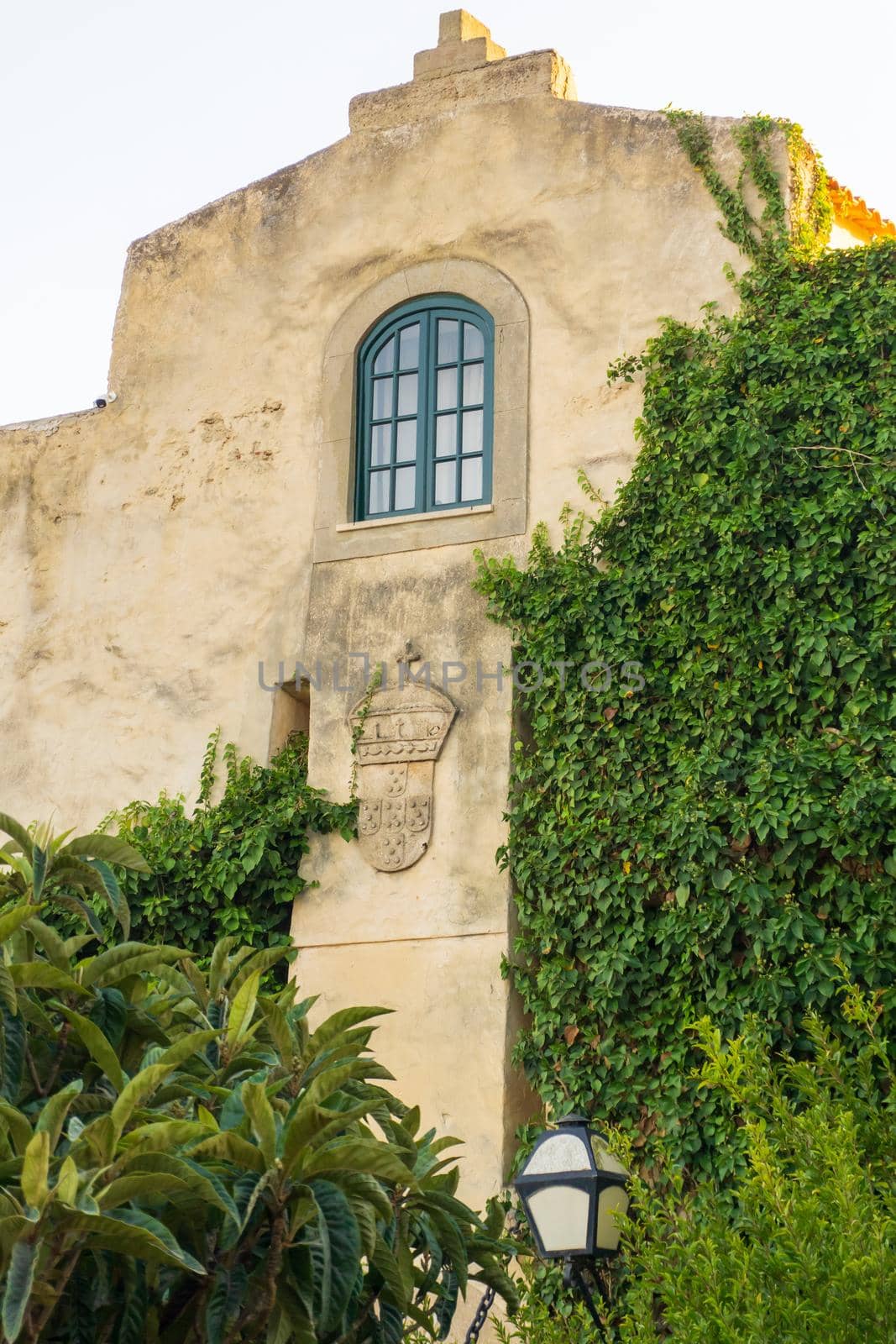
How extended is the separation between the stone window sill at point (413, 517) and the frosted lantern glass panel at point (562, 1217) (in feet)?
15.6

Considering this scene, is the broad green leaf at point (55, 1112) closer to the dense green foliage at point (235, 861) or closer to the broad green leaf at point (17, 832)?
the broad green leaf at point (17, 832)

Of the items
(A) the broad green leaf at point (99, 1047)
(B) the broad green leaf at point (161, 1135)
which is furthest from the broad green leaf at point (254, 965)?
(B) the broad green leaf at point (161, 1135)

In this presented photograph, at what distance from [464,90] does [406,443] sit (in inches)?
99.3

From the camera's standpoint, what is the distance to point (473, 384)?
11.1 meters

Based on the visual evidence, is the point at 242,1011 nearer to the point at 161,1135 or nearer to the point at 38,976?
the point at 38,976

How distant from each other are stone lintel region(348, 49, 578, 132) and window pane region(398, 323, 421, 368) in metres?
1.52

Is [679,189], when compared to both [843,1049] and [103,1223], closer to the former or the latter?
[843,1049]

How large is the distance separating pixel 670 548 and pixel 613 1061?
2.89m

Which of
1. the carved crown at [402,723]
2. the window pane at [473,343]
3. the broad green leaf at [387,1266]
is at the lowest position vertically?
the broad green leaf at [387,1266]

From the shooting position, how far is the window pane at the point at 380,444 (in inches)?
442

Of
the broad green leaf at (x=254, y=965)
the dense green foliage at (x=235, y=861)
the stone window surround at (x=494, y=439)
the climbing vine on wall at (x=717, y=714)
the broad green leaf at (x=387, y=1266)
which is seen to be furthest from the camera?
the stone window surround at (x=494, y=439)

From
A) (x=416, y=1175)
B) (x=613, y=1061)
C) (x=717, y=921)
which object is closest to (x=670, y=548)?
(x=717, y=921)

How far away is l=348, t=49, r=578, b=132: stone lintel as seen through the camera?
1138 centimetres

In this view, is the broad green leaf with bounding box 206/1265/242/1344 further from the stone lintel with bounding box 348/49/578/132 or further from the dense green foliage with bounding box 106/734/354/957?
the stone lintel with bounding box 348/49/578/132
